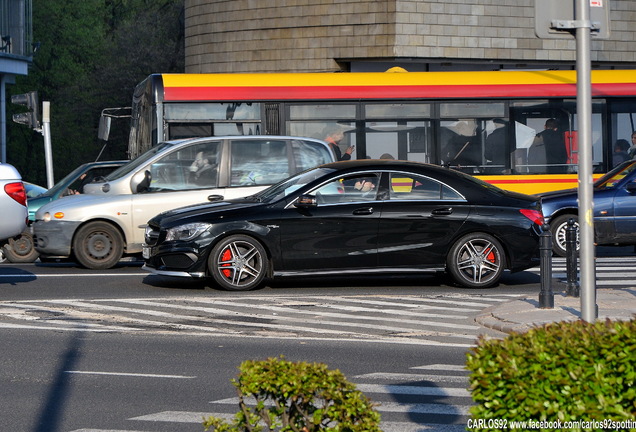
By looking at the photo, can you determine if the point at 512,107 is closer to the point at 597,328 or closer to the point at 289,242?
the point at 289,242

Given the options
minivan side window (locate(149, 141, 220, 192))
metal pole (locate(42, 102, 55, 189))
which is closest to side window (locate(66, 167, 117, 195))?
minivan side window (locate(149, 141, 220, 192))

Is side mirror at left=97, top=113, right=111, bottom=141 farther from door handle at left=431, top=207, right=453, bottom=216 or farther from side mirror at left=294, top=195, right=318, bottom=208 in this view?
door handle at left=431, top=207, right=453, bottom=216

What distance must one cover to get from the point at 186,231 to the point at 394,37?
66.3 feet

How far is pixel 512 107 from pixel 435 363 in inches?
484

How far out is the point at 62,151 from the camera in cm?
6762

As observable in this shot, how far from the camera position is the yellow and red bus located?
64.8 feet

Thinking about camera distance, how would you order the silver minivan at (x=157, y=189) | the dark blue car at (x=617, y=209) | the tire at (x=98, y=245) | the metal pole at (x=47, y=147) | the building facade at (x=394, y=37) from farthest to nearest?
the building facade at (x=394, y=37) < the metal pole at (x=47, y=147) < the dark blue car at (x=617, y=209) < the tire at (x=98, y=245) < the silver minivan at (x=157, y=189)

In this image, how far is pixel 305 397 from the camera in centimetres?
434

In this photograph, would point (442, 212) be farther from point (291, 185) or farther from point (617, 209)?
point (617, 209)

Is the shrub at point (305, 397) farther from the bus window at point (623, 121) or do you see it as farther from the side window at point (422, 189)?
the bus window at point (623, 121)

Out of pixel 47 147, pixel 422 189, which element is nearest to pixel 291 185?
pixel 422 189

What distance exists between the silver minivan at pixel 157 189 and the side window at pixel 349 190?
89.1 inches

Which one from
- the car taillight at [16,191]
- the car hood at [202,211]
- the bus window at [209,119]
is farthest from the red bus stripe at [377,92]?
the car hood at [202,211]

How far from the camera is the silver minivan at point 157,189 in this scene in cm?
1569
